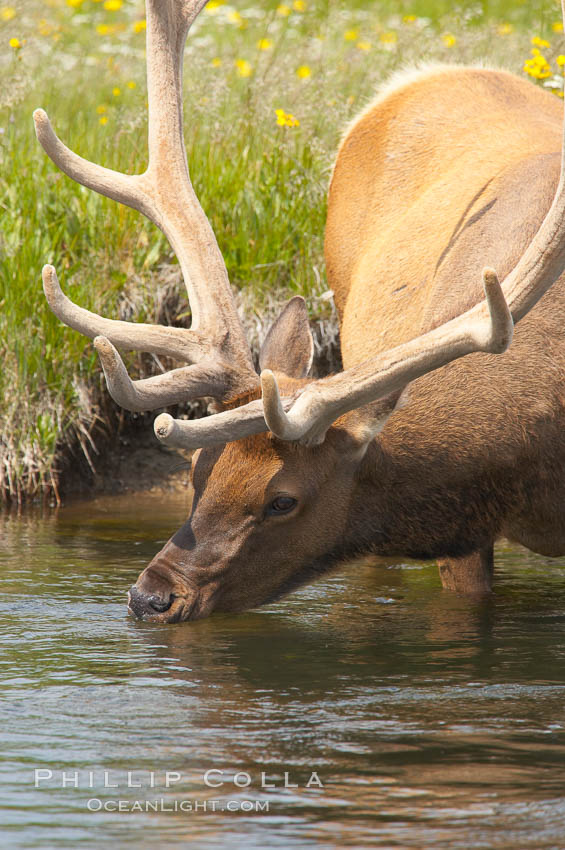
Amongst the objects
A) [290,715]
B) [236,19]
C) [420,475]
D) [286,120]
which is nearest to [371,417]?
[420,475]

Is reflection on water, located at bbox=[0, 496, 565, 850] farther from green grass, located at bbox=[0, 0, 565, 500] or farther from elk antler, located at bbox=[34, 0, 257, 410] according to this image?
green grass, located at bbox=[0, 0, 565, 500]

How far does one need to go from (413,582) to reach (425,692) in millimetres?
1842

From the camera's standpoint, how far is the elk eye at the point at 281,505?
480cm

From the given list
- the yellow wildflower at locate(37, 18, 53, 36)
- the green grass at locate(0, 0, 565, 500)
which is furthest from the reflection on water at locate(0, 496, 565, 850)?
the yellow wildflower at locate(37, 18, 53, 36)

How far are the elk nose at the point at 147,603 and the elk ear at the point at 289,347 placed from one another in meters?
0.95

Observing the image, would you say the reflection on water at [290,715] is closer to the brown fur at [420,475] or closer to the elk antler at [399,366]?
the brown fur at [420,475]

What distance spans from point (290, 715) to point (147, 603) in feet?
2.82

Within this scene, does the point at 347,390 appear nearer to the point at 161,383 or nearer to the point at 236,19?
the point at 161,383

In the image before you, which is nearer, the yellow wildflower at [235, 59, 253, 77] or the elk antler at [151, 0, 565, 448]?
the elk antler at [151, 0, 565, 448]

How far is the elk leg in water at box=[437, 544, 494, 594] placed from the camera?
5906 millimetres

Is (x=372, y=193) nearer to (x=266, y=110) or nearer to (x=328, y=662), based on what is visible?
(x=266, y=110)

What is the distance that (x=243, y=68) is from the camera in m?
10.4

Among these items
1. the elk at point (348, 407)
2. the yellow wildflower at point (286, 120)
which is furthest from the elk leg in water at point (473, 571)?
the yellow wildflower at point (286, 120)

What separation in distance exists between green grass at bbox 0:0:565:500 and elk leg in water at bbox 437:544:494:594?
2324mm
